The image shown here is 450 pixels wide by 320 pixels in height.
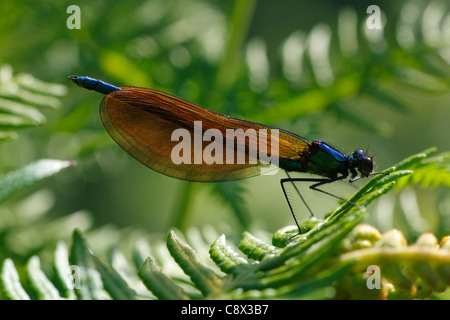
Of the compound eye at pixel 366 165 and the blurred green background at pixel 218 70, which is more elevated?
the blurred green background at pixel 218 70

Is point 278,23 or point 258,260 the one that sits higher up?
point 278,23

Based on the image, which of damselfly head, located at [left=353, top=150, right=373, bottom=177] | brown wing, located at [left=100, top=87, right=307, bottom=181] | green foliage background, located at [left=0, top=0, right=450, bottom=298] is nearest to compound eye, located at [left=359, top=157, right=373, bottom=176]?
damselfly head, located at [left=353, top=150, right=373, bottom=177]

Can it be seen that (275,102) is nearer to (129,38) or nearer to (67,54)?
(129,38)

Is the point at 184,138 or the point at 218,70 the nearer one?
the point at 184,138

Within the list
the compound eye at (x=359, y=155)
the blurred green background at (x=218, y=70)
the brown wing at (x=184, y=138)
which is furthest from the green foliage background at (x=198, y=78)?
the brown wing at (x=184, y=138)

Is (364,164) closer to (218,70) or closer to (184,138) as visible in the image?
(184,138)

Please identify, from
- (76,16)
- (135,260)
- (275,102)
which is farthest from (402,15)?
(135,260)

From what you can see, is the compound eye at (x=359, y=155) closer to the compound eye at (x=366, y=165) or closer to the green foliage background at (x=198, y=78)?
the compound eye at (x=366, y=165)

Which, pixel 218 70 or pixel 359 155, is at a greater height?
pixel 218 70

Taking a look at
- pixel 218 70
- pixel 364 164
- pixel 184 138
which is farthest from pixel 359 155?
pixel 218 70
